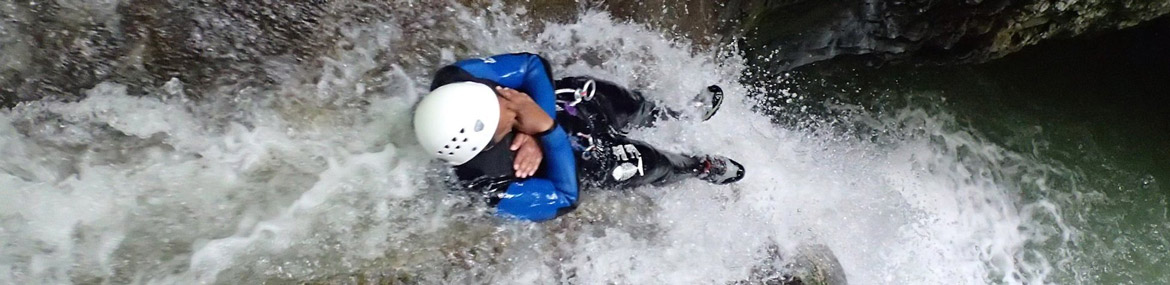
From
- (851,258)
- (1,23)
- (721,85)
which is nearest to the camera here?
(1,23)

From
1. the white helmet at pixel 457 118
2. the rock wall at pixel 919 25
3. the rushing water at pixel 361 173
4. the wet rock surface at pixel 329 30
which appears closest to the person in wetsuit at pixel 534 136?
the white helmet at pixel 457 118

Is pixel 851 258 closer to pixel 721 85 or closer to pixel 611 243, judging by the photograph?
pixel 721 85

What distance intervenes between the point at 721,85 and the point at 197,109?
2.76 m

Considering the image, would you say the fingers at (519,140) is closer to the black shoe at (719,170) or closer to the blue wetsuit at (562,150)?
the blue wetsuit at (562,150)

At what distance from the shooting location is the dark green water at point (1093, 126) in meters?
4.89

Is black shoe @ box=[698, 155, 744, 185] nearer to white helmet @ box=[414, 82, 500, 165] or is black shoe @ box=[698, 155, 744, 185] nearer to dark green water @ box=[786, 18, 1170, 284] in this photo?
white helmet @ box=[414, 82, 500, 165]

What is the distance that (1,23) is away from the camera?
98.0 inches

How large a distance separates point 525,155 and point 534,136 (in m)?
0.10

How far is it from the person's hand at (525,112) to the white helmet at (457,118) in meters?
0.13

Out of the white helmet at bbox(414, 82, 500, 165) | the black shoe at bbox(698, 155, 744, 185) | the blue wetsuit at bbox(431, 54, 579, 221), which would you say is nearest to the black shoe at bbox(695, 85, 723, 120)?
the black shoe at bbox(698, 155, 744, 185)

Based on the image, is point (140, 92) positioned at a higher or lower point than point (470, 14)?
lower

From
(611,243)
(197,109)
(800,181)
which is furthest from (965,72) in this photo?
(197,109)

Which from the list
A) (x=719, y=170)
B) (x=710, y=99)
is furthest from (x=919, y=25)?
(x=719, y=170)

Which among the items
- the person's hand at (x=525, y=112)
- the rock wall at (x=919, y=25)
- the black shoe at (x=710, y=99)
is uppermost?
the rock wall at (x=919, y=25)
